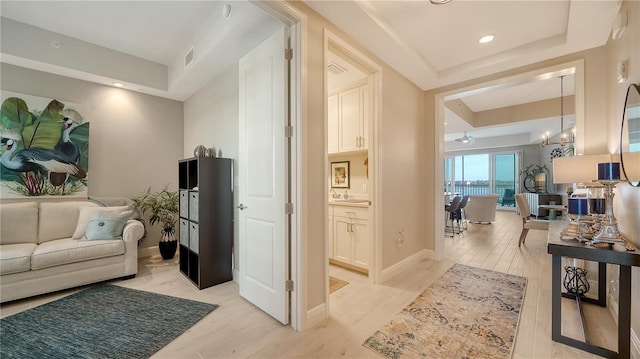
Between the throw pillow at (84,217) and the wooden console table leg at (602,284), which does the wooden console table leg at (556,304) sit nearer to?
the wooden console table leg at (602,284)

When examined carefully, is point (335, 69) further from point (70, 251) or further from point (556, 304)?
point (70, 251)

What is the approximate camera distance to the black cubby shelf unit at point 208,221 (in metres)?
2.85

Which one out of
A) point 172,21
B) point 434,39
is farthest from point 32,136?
point 434,39

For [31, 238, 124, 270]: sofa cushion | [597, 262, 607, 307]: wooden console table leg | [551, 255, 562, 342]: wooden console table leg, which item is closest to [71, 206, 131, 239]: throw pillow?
[31, 238, 124, 270]: sofa cushion

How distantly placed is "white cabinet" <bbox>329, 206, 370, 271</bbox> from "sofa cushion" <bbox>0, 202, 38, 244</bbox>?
3664mm

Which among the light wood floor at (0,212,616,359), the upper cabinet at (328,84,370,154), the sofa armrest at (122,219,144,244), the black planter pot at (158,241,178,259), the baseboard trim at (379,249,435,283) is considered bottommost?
the light wood floor at (0,212,616,359)

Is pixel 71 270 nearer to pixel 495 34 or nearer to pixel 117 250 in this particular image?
pixel 117 250

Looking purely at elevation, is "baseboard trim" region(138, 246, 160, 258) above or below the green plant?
below

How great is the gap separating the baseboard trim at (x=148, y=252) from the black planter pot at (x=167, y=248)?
0.35 meters

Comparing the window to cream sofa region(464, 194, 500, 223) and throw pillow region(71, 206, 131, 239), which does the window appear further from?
throw pillow region(71, 206, 131, 239)

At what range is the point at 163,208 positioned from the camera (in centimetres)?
382

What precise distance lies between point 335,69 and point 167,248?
11.9ft

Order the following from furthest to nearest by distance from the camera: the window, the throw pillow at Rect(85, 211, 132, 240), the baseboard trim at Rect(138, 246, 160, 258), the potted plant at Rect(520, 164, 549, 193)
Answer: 1. the window
2. the potted plant at Rect(520, 164, 549, 193)
3. the baseboard trim at Rect(138, 246, 160, 258)
4. the throw pillow at Rect(85, 211, 132, 240)

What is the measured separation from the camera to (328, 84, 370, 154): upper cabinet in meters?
3.41
